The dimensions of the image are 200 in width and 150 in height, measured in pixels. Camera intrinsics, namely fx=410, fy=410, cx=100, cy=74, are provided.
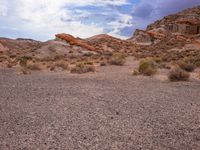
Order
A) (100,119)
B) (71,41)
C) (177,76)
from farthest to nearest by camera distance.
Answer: (71,41)
(177,76)
(100,119)

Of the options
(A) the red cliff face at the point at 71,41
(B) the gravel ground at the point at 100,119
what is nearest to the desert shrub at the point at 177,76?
(B) the gravel ground at the point at 100,119

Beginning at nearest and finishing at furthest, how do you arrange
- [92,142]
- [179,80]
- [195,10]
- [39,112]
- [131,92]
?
[92,142], [39,112], [131,92], [179,80], [195,10]

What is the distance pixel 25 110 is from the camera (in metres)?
12.5

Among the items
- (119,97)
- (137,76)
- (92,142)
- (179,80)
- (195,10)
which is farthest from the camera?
(195,10)

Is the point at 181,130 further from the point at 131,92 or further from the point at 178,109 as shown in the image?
the point at 131,92

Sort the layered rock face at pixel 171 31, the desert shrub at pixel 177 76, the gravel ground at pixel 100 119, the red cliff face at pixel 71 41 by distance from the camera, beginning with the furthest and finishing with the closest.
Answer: the layered rock face at pixel 171 31 < the red cliff face at pixel 71 41 < the desert shrub at pixel 177 76 < the gravel ground at pixel 100 119

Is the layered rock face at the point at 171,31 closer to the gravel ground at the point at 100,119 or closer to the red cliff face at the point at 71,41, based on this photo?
the red cliff face at the point at 71,41

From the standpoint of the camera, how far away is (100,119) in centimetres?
1100

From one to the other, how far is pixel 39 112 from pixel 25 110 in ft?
1.99

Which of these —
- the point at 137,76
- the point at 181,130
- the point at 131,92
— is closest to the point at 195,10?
the point at 137,76

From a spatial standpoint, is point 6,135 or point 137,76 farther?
point 137,76

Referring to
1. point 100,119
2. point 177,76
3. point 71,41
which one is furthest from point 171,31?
point 100,119

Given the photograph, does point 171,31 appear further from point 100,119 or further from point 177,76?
point 100,119

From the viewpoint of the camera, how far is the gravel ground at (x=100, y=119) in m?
8.58
